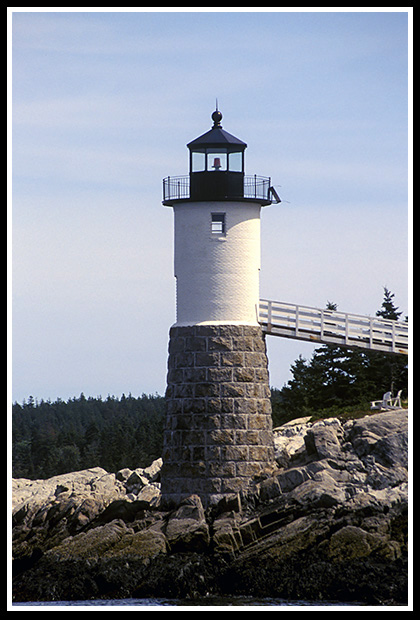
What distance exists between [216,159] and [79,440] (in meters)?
38.5

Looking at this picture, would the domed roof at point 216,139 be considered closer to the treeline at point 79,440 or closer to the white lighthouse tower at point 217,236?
the white lighthouse tower at point 217,236

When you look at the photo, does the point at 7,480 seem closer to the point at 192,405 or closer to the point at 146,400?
the point at 192,405

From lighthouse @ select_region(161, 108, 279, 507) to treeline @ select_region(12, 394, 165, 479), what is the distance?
2386 cm

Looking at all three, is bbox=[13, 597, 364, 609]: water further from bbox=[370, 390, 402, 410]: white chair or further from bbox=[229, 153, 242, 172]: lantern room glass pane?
bbox=[229, 153, 242, 172]: lantern room glass pane

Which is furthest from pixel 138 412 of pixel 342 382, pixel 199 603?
pixel 199 603

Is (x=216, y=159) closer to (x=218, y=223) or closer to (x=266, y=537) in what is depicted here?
(x=218, y=223)

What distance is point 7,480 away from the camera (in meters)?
29.0

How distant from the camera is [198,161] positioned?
36.6 meters

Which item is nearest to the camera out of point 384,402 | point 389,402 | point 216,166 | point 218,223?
point 218,223

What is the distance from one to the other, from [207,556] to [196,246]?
8.68 meters

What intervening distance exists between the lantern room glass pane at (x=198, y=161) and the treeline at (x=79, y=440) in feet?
83.0

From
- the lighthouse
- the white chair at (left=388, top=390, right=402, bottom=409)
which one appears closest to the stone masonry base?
the lighthouse

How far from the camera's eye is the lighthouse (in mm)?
35250

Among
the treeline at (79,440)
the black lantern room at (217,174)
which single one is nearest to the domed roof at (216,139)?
Result: the black lantern room at (217,174)
